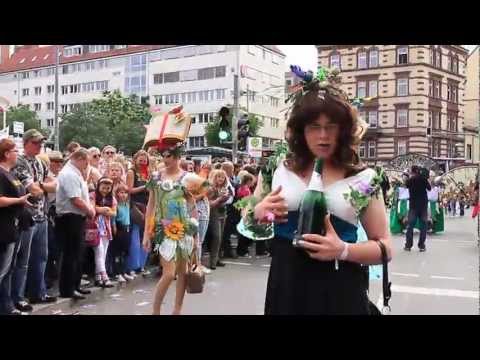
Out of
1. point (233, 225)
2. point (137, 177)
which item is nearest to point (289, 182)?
point (137, 177)

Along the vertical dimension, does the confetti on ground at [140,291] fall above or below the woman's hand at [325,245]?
below

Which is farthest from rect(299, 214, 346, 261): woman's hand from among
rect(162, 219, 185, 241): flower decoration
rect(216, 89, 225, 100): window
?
rect(216, 89, 225, 100): window

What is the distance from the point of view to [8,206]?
5414 mm

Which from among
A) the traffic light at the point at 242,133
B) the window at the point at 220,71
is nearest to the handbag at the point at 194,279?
the traffic light at the point at 242,133

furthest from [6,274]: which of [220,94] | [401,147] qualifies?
[401,147]

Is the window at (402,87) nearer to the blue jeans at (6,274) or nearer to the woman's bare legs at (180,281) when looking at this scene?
the woman's bare legs at (180,281)

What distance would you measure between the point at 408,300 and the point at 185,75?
37518mm

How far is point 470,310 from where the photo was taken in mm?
6551

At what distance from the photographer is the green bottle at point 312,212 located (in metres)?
2.28

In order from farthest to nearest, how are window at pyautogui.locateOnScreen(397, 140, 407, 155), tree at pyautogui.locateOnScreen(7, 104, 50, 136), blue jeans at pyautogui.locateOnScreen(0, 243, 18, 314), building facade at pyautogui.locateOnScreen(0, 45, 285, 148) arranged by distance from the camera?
window at pyautogui.locateOnScreen(397, 140, 407, 155) → tree at pyautogui.locateOnScreen(7, 104, 50, 136) → building facade at pyautogui.locateOnScreen(0, 45, 285, 148) → blue jeans at pyautogui.locateOnScreen(0, 243, 18, 314)

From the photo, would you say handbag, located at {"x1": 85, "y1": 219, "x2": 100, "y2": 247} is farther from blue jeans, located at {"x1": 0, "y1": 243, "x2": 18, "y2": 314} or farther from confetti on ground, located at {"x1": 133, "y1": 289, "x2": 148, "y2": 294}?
blue jeans, located at {"x1": 0, "y1": 243, "x2": 18, "y2": 314}

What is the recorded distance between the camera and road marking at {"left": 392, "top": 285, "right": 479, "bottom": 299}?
743cm

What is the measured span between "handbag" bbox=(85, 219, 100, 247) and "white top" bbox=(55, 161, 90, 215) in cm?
66

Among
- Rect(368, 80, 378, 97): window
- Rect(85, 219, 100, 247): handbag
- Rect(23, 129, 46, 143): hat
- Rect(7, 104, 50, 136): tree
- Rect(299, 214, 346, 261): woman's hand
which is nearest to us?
Rect(299, 214, 346, 261): woman's hand
